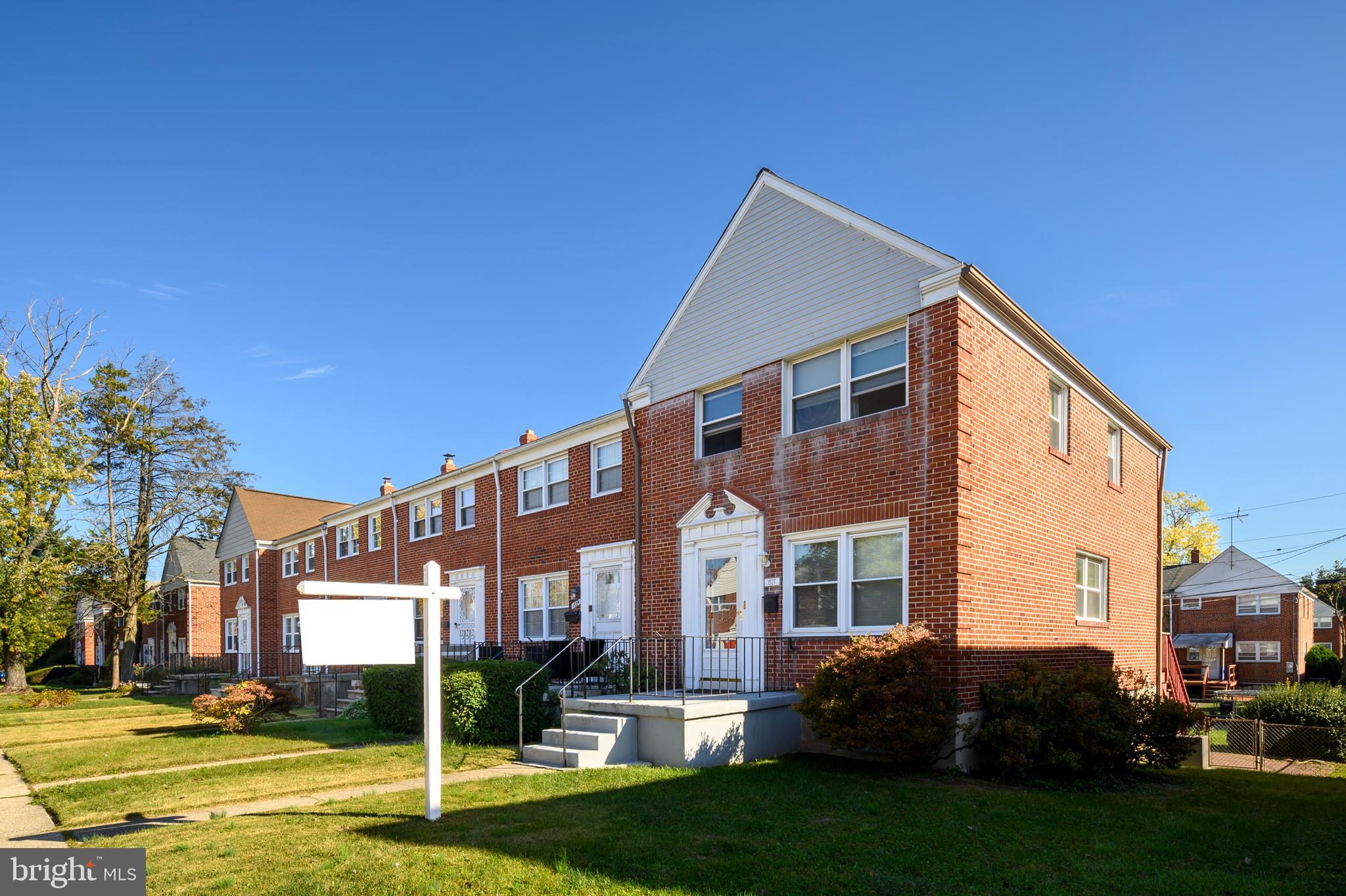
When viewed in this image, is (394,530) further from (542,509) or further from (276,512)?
(276,512)

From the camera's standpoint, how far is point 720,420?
14.8 m

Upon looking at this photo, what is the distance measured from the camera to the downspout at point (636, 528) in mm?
15680

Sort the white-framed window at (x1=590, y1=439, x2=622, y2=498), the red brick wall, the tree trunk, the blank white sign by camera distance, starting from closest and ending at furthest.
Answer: the blank white sign, the red brick wall, the white-framed window at (x1=590, y1=439, x2=622, y2=498), the tree trunk

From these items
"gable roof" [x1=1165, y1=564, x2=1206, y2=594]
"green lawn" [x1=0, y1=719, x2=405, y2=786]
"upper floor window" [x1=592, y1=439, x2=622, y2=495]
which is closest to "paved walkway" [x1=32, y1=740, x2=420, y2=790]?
"green lawn" [x1=0, y1=719, x2=405, y2=786]

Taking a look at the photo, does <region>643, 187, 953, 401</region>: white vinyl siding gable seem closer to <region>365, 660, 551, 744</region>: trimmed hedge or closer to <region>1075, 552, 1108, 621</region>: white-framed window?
<region>365, 660, 551, 744</region>: trimmed hedge

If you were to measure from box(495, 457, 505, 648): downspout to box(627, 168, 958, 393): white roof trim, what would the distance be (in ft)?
20.4

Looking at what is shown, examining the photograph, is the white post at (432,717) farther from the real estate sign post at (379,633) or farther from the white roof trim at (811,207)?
the white roof trim at (811,207)

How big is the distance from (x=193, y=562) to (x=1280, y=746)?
50.6 m

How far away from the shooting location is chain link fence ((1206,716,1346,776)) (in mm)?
13688

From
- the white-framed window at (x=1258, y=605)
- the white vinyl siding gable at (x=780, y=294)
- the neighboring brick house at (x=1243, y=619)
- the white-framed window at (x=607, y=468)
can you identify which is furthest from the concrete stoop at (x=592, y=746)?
the white-framed window at (x=1258, y=605)

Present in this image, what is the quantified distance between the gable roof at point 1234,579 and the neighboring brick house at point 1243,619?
3 cm

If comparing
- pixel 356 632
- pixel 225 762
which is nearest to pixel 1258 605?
pixel 225 762

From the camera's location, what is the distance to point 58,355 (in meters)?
32.5

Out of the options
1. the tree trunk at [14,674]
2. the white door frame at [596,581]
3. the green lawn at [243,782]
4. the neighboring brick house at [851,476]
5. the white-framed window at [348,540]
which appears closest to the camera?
the green lawn at [243,782]
